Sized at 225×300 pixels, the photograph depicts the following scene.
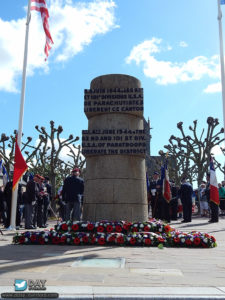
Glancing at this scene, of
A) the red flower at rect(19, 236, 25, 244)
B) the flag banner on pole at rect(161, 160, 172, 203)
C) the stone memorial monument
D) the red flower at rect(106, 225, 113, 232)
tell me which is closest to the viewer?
the red flower at rect(19, 236, 25, 244)

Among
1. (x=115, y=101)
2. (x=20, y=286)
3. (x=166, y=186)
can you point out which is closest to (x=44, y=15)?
(x=115, y=101)

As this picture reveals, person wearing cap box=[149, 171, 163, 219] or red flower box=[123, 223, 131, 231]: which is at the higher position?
person wearing cap box=[149, 171, 163, 219]

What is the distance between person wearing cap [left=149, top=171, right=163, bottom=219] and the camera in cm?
1431

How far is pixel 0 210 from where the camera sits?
12039mm

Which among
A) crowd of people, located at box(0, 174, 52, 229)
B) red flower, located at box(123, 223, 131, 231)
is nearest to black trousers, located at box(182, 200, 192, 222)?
crowd of people, located at box(0, 174, 52, 229)

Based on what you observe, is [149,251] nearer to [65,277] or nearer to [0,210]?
[65,277]

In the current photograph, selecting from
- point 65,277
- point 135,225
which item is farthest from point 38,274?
point 135,225

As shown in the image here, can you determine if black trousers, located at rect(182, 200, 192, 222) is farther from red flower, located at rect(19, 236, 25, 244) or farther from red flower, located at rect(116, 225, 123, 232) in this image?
red flower, located at rect(19, 236, 25, 244)

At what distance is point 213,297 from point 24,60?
11109 millimetres

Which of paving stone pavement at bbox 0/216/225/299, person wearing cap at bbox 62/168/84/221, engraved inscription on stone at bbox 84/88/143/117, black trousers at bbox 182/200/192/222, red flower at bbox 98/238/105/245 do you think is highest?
engraved inscription on stone at bbox 84/88/143/117

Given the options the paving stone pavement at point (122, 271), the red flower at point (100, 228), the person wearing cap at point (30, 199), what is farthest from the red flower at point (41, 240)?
the person wearing cap at point (30, 199)

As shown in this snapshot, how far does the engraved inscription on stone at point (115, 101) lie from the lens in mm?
8492

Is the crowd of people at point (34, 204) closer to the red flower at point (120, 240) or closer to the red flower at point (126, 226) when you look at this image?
the red flower at point (126, 226)

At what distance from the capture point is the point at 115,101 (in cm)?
850
